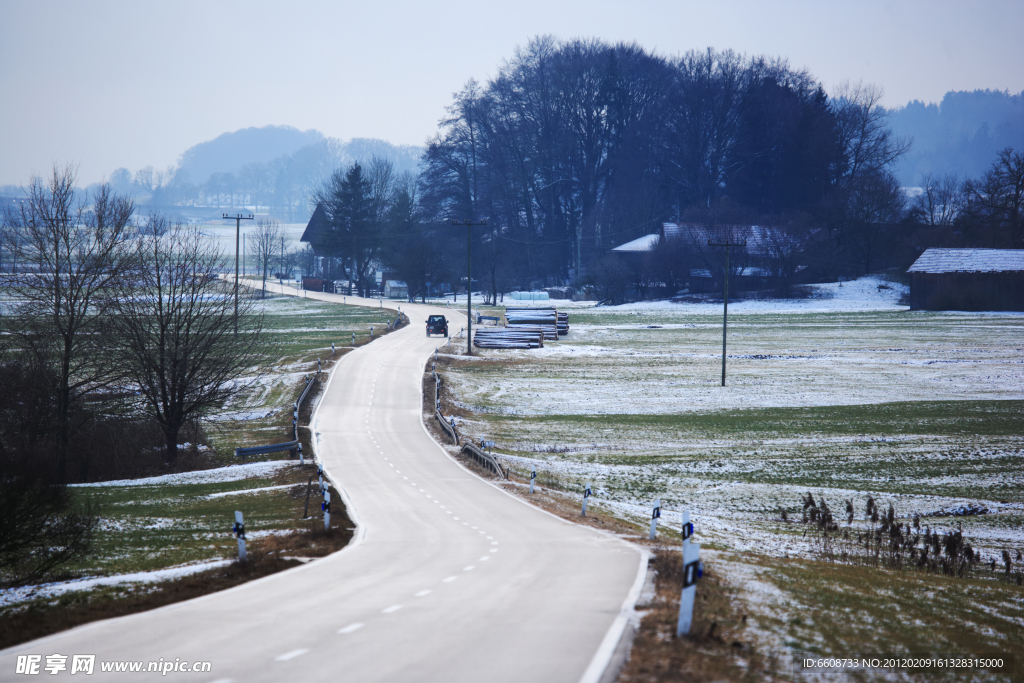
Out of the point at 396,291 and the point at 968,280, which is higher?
the point at 968,280

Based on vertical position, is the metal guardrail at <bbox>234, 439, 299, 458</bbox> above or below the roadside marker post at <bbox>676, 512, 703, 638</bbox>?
below

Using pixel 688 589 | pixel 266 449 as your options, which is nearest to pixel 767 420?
pixel 266 449

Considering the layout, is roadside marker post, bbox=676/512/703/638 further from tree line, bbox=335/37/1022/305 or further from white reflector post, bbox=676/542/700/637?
tree line, bbox=335/37/1022/305

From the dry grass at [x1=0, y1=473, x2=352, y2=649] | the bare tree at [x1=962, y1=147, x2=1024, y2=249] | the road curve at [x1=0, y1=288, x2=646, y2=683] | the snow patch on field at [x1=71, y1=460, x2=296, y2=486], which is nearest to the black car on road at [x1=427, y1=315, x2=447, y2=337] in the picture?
the snow patch on field at [x1=71, y1=460, x2=296, y2=486]

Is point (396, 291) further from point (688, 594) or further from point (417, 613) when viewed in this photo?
point (688, 594)

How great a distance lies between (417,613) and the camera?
9562mm

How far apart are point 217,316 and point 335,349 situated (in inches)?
898

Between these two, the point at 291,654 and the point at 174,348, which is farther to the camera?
the point at 174,348

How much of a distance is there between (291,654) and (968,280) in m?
91.5

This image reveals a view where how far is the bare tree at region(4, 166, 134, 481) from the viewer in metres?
29.6

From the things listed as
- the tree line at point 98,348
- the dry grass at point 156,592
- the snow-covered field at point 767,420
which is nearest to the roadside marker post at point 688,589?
the dry grass at point 156,592

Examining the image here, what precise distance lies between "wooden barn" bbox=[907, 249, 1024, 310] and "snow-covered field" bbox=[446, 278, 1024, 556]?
14.9 m

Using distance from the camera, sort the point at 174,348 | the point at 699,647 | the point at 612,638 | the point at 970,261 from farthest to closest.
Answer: the point at 970,261
the point at 174,348
the point at 612,638
the point at 699,647

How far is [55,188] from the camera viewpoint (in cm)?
3150
